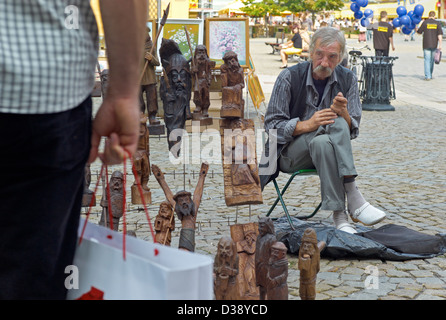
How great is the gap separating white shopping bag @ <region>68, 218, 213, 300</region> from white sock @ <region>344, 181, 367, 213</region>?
3.27m

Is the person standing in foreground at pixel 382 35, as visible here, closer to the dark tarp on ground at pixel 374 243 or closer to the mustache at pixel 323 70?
the mustache at pixel 323 70

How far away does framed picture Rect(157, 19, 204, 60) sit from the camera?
9859 mm

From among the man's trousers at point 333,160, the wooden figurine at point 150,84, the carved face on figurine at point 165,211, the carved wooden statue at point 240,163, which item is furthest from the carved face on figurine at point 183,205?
the wooden figurine at point 150,84

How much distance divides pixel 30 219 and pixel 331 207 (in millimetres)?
3390

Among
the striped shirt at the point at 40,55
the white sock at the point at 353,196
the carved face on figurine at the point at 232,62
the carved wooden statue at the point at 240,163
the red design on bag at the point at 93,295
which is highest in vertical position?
the striped shirt at the point at 40,55

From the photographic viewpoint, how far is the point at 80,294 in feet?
4.91

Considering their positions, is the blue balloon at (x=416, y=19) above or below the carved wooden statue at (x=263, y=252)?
above

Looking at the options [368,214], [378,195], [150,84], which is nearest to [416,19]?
[150,84]

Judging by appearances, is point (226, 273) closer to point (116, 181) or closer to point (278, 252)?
point (278, 252)

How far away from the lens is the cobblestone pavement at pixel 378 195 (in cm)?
386

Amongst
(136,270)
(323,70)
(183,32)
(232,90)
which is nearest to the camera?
(136,270)

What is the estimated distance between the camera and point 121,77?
1448 mm

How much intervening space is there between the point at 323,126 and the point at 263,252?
1.92 meters
